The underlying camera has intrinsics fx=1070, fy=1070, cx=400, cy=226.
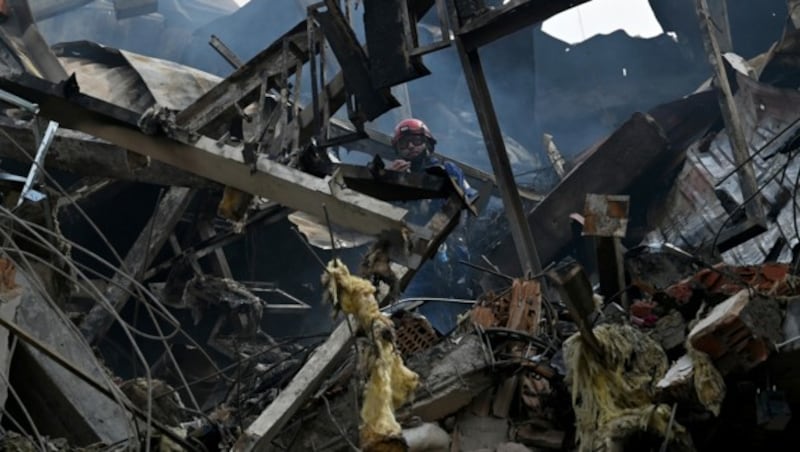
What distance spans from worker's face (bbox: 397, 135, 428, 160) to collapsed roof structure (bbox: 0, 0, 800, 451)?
0.86 meters

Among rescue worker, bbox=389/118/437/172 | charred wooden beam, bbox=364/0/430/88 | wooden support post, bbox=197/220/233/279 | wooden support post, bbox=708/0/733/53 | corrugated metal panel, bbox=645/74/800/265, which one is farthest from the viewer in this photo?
wooden support post, bbox=708/0/733/53

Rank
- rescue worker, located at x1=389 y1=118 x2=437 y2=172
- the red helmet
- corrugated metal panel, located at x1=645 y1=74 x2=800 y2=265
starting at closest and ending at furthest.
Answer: corrugated metal panel, located at x1=645 y1=74 x2=800 y2=265
rescue worker, located at x1=389 y1=118 x2=437 y2=172
the red helmet

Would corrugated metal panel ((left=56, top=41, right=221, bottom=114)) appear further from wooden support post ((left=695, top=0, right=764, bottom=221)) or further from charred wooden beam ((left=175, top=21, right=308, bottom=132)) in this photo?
wooden support post ((left=695, top=0, right=764, bottom=221))

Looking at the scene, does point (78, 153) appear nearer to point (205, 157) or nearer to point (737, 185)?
point (205, 157)

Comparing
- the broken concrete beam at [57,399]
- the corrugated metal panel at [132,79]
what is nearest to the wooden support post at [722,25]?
the corrugated metal panel at [132,79]

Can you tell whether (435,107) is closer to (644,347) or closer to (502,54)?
(502,54)

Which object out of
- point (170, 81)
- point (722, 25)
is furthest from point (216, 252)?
point (722, 25)

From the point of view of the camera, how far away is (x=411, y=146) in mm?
13570

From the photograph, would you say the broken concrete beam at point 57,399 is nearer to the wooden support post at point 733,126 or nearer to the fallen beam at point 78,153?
the fallen beam at point 78,153

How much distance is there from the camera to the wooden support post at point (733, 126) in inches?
392

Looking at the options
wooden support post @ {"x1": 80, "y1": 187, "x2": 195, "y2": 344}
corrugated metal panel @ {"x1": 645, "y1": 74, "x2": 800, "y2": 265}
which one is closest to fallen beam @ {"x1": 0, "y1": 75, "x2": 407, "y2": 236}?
wooden support post @ {"x1": 80, "y1": 187, "x2": 195, "y2": 344}

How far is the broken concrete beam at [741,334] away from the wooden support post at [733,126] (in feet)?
9.64

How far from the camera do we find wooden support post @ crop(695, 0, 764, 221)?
995cm

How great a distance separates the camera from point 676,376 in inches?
257
